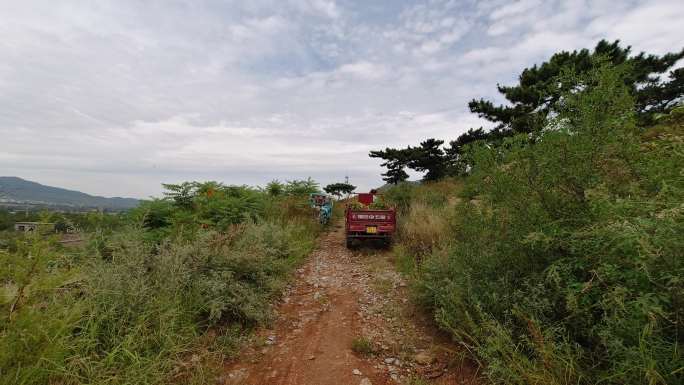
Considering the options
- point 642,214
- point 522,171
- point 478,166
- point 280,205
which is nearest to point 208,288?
point 478,166

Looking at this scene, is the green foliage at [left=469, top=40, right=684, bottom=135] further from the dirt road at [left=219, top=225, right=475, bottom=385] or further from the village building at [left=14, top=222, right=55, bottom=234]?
the village building at [left=14, top=222, right=55, bottom=234]

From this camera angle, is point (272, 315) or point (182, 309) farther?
point (272, 315)

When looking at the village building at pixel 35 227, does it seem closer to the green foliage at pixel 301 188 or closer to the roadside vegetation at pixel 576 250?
the roadside vegetation at pixel 576 250

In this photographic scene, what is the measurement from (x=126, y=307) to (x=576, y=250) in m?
4.31

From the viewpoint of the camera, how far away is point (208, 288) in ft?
11.9

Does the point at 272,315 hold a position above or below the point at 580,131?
below

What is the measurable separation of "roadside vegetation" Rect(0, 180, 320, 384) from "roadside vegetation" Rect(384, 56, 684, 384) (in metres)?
2.63

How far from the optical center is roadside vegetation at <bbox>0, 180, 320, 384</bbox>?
2.15m

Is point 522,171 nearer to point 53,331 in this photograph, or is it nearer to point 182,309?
point 182,309

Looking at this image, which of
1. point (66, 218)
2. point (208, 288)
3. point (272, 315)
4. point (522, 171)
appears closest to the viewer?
point (522, 171)

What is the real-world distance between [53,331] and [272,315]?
2.32 meters

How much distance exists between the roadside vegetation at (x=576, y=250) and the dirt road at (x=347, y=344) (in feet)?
1.56

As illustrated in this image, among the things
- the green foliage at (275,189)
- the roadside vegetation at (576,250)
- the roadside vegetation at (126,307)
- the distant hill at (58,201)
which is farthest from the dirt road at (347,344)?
the green foliage at (275,189)

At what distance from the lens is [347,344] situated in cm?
343
